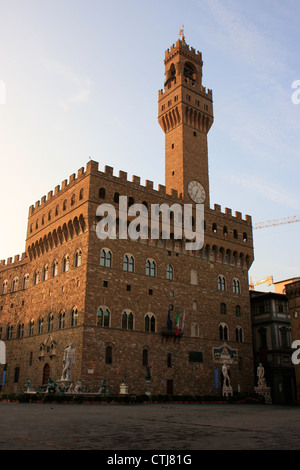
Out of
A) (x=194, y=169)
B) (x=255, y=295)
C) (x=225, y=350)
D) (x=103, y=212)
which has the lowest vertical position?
(x=225, y=350)

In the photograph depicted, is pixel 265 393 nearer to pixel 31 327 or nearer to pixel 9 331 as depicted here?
pixel 31 327

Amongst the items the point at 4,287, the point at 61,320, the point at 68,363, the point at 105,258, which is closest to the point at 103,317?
the point at 61,320

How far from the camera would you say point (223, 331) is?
43.8 meters

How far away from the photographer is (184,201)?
43969 mm

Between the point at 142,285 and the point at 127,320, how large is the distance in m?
3.54

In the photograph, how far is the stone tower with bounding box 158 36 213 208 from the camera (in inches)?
1804

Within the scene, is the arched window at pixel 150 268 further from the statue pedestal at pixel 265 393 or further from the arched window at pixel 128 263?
the statue pedestal at pixel 265 393

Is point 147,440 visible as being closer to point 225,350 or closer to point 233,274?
point 225,350

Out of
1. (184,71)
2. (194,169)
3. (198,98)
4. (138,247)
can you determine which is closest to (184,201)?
(194,169)

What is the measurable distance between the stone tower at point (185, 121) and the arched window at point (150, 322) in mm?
12804

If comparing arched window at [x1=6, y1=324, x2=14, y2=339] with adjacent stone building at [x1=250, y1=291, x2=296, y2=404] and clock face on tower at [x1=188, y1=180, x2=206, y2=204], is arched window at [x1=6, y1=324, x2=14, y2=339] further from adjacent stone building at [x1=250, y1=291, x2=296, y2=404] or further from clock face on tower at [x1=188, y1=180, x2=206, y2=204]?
adjacent stone building at [x1=250, y1=291, x2=296, y2=404]

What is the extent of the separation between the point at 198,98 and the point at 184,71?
13.5ft

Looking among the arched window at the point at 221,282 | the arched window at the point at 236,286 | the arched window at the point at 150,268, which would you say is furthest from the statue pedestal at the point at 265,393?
the arched window at the point at 150,268

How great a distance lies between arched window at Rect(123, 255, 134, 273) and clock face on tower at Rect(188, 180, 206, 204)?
1075 cm
